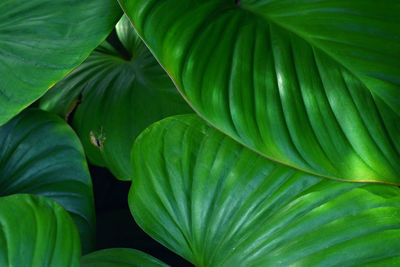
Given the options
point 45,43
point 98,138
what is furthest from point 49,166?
point 45,43

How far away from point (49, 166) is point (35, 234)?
0.28 m

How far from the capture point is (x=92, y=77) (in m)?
0.90

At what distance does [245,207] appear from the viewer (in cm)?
56

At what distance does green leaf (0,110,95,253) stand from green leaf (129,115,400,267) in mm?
147

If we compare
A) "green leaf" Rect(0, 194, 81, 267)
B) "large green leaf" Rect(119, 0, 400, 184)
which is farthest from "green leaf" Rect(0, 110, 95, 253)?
"large green leaf" Rect(119, 0, 400, 184)

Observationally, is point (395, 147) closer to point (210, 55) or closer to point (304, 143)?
point (304, 143)

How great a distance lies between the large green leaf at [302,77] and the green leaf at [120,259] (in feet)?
0.77

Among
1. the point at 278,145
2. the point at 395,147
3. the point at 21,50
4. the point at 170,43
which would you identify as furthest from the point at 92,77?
the point at 395,147

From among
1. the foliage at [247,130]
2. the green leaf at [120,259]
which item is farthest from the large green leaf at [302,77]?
the green leaf at [120,259]

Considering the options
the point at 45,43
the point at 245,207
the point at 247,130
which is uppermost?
the point at 45,43

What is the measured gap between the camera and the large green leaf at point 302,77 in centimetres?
51

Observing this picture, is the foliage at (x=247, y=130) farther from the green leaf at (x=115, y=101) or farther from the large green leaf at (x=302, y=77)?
the green leaf at (x=115, y=101)

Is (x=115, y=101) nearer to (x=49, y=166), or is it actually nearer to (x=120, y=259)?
(x=49, y=166)

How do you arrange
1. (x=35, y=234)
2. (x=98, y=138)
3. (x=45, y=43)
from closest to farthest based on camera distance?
(x=35, y=234)
(x=45, y=43)
(x=98, y=138)
